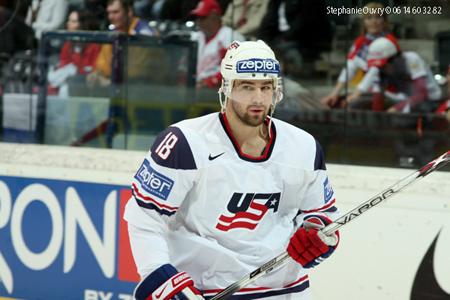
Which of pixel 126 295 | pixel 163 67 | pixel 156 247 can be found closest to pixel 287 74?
pixel 163 67

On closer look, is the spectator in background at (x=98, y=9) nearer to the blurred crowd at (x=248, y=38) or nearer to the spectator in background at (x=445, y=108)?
the blurred crowd at (x=248, y=38)

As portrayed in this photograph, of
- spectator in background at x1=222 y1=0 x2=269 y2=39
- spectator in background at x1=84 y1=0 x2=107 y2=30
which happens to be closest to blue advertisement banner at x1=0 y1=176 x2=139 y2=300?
spectator in background at x1=84 y1=0 x2=107 y2=30

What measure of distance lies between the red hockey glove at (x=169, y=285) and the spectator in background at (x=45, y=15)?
2.04 meters

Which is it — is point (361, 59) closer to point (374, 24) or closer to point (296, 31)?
point (374, 24)

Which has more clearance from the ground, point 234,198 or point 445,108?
point 445,108

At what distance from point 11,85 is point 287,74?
4.17ft

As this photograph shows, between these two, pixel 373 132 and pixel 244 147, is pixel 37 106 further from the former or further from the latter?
pixel 244 147

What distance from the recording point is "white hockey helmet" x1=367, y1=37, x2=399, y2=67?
12.5 feet

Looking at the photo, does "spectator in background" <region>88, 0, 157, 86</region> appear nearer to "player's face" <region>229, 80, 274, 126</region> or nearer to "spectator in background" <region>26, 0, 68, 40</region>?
"spectator in background" <region>26, 0, 68, 40</region>

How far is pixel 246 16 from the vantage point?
4016mm

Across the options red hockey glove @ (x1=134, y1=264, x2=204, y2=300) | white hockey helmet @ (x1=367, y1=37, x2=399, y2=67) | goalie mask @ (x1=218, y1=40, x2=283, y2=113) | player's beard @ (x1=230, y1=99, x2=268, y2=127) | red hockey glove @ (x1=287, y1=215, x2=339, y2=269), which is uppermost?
goalie mask @ (x1=218, y1=40, x2=283, y2=113)

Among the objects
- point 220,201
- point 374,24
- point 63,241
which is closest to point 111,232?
point 63,241

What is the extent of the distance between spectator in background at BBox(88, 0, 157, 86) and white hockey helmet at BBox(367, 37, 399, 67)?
92cm

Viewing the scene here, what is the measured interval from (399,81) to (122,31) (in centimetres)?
119
